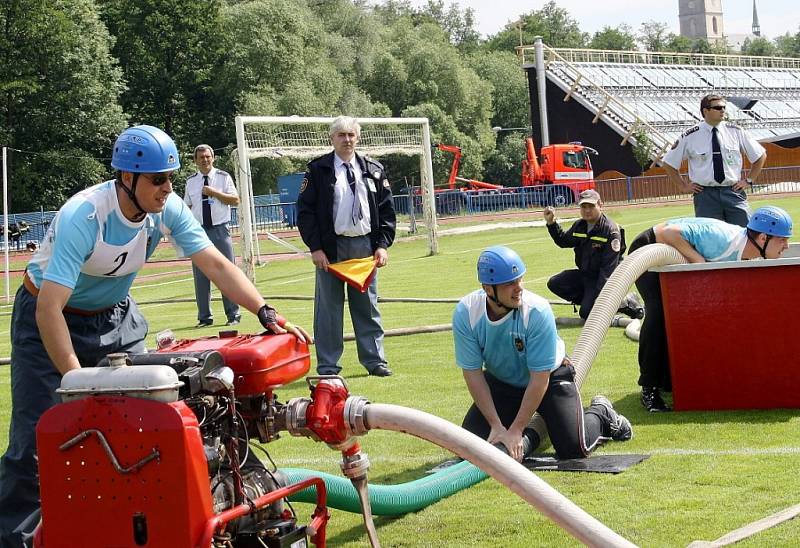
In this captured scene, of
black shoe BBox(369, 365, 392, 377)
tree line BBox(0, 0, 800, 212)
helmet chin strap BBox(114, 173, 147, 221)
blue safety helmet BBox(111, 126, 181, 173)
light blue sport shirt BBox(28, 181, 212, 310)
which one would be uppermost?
tree line BBox(0, 0, 800, 212)

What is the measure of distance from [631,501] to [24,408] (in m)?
2.85

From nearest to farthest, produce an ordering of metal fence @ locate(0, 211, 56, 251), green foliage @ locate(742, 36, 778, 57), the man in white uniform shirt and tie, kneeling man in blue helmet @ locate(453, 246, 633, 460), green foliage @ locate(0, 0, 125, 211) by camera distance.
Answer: kneeling man in blue helmet @ locate(453, 246, 633, 460), the man in white uniform shirt and tie, metal fence @ locate(0, 211, 56, 251), green foliage @ locate(0, 0, 125, 211), green foliage @ locate(742, 36, 778, 57)

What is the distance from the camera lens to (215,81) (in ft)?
197

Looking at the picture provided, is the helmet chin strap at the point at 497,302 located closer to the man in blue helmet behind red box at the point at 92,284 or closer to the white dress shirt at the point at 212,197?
the man in blue helmet behind red box at the point at 92,284

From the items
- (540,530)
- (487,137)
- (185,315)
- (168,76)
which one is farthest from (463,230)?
(487,137)

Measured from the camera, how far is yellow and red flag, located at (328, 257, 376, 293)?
30.3ft

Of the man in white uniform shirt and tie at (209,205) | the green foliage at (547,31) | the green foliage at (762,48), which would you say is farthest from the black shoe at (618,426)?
the green foliage at (762,48)

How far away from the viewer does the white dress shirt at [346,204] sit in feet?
30.6

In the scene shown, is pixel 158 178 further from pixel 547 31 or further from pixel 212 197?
pixel 547 31

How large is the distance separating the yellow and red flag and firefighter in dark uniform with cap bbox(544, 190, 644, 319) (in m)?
2.25

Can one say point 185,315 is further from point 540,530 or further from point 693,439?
point 540,530

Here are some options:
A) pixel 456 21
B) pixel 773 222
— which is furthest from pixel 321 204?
pixel 456 21

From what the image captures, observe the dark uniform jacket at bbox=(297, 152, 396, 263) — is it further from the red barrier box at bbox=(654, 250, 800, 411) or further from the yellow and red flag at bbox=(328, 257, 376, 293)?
the red barrier box at bbox=(654, 250, 800, 411)

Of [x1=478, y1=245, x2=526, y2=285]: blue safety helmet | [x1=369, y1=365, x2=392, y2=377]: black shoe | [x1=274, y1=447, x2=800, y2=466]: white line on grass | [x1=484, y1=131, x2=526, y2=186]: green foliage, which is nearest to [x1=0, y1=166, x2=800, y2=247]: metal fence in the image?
[x1=484, y1=131, x2=526, y2=186]: green foliage
